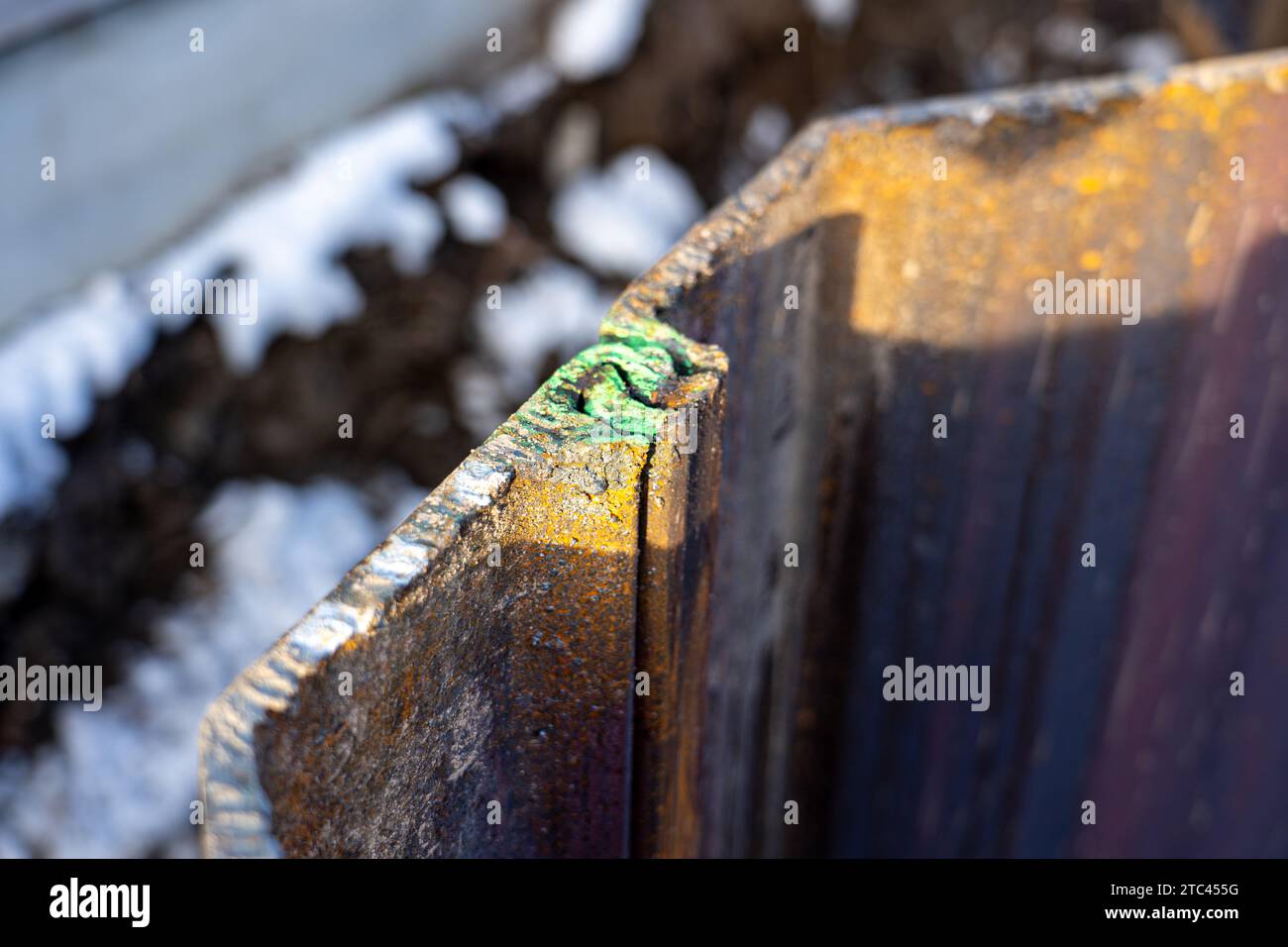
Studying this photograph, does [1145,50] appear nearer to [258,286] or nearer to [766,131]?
[766,131]

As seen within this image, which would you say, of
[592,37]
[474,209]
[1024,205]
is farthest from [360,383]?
[1024,205]

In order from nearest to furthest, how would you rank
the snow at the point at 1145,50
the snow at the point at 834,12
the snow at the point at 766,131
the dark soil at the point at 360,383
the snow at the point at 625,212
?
1. the dark soil at the point at 360,383
2. the snow at the point at 625,212
3. the snow at the point at 766,131
4. the snow at the point at 834,12
5. the snow at the point at 1145,50

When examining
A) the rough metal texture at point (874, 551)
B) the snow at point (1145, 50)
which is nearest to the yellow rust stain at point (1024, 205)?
the rough metal texture at point (874, 551)

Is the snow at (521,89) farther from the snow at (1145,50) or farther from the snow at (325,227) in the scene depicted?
the snow at (1145,50)

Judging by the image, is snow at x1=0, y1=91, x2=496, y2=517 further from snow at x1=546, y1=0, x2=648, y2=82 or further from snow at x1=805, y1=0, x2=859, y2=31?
snow at x1=805, y1=0, x2=859, y2=31

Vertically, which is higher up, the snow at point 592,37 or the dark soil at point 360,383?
the snow at point 592,37

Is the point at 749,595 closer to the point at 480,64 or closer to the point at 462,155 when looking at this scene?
the point at 462,155

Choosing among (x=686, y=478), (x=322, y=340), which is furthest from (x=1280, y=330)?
(x=322, y=340)

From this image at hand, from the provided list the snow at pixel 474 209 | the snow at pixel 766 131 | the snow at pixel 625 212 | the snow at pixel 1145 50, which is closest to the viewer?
the snow at pixel 474 209
